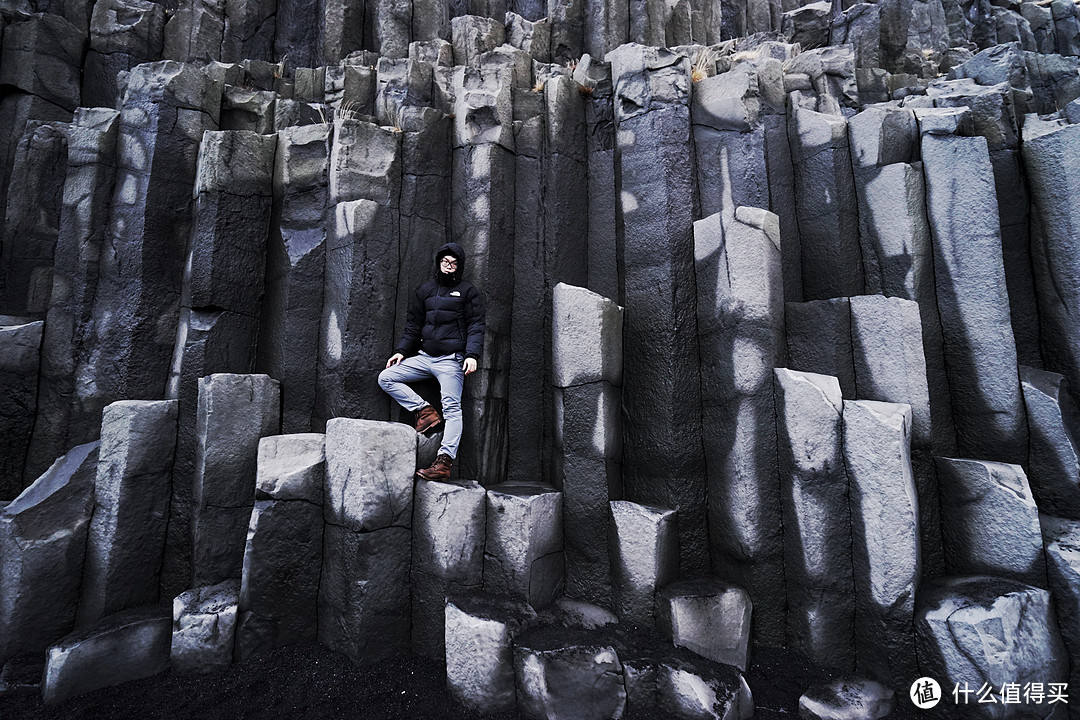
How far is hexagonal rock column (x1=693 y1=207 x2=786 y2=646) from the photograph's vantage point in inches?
179

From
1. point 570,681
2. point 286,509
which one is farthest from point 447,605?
point 286,509

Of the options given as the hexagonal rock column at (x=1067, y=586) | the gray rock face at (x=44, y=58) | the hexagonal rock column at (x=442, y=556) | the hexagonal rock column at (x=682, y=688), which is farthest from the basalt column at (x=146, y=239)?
the hexagonal rock column at (x=1067, y=586)

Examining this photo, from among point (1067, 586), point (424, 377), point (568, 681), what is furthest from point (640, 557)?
point (1067, 586)

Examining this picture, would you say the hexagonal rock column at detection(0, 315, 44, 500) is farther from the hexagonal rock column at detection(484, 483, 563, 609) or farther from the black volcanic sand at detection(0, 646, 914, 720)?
the hexagonal rock column at detection(484, 483, 563, 609)

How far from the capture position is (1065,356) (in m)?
5.15

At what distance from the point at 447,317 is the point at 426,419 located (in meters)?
1.12

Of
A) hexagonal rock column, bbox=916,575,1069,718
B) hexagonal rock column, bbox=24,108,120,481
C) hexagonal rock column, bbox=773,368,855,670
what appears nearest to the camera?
hexagonal rock column, bbox=916,575,1069,718

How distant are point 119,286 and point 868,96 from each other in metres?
11.4

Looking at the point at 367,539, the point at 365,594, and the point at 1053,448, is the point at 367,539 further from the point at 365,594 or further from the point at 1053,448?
the point at 1053,448

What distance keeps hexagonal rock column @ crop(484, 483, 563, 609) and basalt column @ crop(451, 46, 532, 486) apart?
725mm

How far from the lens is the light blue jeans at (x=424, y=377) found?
524cm

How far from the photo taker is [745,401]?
4.72 meters

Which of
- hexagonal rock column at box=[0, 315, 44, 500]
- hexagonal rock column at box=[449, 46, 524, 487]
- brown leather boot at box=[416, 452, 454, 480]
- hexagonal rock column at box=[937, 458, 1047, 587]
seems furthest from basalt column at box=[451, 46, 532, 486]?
hexagonal rock column at box=[0, 315, 44, 500]

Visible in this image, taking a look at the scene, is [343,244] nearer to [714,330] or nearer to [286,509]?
[286,509]
